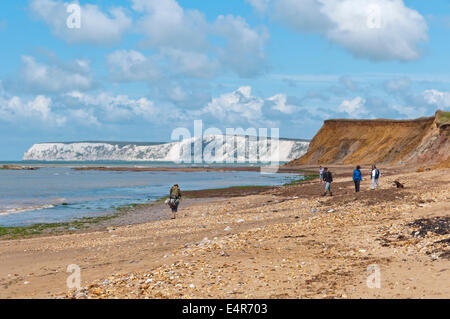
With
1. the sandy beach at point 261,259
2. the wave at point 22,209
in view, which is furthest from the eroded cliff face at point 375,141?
the sandy beach at point 261,259

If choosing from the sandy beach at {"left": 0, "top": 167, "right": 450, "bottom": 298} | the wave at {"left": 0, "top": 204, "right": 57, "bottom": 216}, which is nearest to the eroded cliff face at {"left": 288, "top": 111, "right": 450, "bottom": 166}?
the wave at {"left": 0, "top": 204, "right": 57, "bottom": 216}

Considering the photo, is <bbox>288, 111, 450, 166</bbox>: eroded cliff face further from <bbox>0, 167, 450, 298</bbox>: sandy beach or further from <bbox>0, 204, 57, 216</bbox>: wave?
<bbox>0, 167, 450, 298</bbox>: sandy beach

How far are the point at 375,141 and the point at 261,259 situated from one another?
96972 millimetres

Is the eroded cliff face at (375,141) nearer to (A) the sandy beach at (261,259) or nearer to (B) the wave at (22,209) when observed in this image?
(B) the wave at (22,209)

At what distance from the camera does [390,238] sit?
13195 millimetres

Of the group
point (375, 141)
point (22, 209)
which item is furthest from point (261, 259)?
point (375, 141)

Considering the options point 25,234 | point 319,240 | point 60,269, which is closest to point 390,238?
point 319,240

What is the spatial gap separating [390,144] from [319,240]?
87.0 m

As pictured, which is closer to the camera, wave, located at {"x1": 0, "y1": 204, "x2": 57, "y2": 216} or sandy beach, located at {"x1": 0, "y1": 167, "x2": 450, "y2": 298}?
sandy beach, located at {"x1": 0, "y1": 167, "x2": 450, "y2": 298}

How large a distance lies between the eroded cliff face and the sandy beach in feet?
169

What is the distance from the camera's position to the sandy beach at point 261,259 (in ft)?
30.8

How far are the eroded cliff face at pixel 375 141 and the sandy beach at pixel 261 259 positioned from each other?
51.6m

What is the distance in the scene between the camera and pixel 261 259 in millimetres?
11656

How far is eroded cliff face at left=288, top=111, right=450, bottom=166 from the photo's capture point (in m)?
74.0
